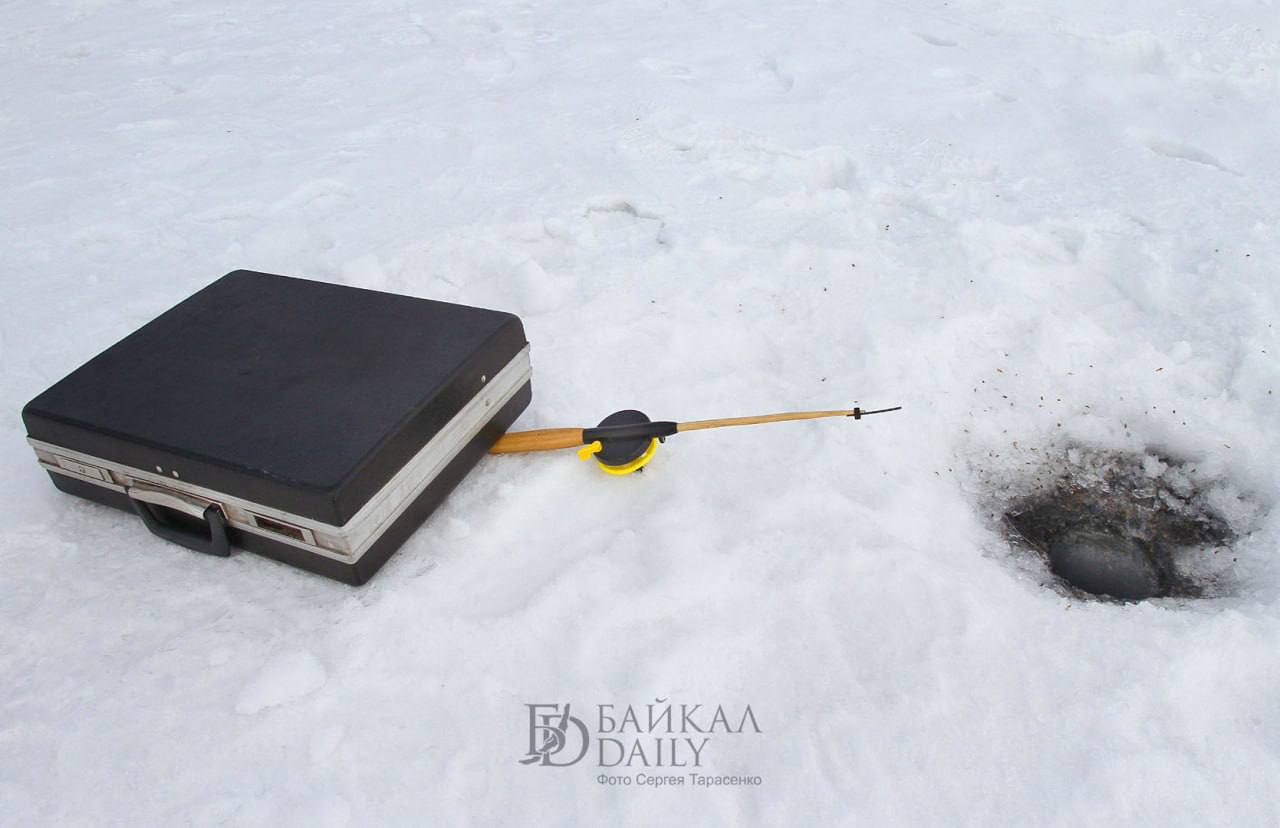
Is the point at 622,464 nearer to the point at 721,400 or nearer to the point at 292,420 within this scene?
the point at 721,400

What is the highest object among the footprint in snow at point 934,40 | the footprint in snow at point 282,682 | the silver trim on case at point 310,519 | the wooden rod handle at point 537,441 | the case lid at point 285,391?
the case lid at point 285,391

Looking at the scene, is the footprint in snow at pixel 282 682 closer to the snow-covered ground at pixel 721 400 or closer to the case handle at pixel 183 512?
the snow-covered ground at pixel 721 400

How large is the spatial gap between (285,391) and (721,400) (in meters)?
0.95

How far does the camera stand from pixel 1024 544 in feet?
5.78

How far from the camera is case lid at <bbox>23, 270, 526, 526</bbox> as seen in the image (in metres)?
1.59

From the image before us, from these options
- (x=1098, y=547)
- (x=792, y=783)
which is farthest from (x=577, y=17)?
(x=792, y=783)

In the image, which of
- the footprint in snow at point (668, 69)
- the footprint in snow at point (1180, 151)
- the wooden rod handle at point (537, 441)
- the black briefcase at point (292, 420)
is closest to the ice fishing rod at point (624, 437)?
the wooden rod handle at point (537, 441)

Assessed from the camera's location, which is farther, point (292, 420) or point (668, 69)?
point (668, 69)

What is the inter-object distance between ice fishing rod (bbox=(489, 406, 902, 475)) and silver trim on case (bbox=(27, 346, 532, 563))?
0.46 ft

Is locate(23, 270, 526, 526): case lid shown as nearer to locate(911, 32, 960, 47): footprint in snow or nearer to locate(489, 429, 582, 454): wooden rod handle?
locate(489, 429, 582, 454): wooden rod handle

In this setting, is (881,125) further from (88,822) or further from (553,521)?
(88,822)

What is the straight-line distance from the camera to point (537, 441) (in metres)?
1.92

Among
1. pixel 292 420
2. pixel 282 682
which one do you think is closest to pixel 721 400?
pixel 292 420

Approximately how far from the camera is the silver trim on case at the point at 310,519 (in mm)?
1599
